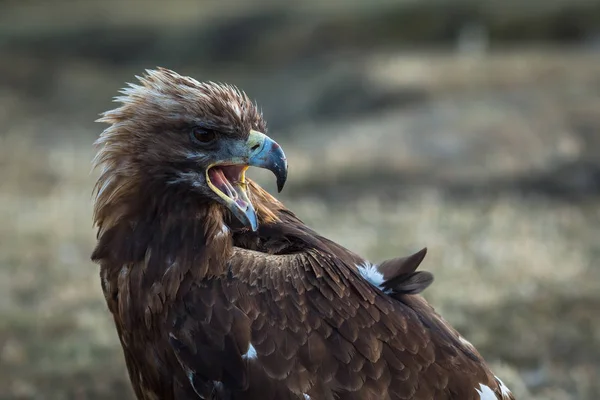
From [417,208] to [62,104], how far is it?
1731 cm

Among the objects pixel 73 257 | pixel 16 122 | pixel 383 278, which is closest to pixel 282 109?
pixel 16 122

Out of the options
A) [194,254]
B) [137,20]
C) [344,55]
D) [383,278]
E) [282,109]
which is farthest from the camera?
[137,20]

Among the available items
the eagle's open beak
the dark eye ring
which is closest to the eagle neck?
the eagle's open beak

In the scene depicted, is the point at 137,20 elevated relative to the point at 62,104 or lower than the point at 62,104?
elevated

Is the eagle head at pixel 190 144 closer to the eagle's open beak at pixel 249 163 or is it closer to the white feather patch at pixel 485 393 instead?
the eagle's open beak at pixel 249 163

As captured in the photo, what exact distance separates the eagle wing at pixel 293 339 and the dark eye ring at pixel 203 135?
0.51 meters

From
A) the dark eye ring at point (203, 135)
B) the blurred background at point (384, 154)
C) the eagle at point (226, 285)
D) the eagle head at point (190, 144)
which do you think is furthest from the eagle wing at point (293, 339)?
the blurred background at point (384, 154)

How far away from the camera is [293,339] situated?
4.01m

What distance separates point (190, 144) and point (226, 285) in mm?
654

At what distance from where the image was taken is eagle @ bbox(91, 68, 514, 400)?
13.1ft

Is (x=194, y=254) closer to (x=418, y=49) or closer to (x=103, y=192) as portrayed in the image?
(x=103, y=192)

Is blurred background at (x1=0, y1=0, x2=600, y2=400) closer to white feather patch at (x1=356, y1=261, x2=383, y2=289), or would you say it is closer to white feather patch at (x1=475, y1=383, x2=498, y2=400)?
white feather patch at (x1=475, y1=383, x2=498, y2=400)

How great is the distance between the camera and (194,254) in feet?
13.5

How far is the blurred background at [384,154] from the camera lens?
8539 mm
